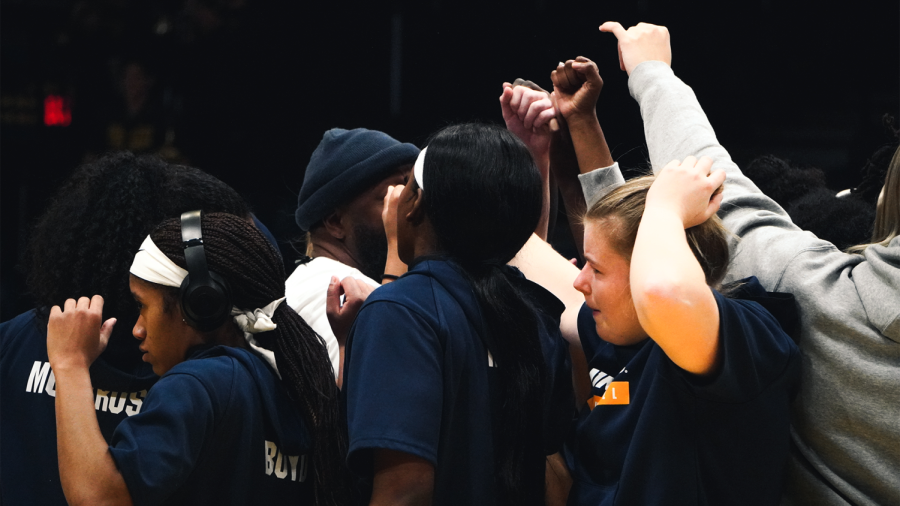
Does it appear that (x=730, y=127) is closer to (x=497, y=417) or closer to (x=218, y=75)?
(x=218, y=75)

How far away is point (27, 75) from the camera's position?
4707mm

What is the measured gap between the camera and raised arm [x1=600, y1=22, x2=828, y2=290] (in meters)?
1.45

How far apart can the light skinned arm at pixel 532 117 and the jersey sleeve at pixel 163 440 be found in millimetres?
832

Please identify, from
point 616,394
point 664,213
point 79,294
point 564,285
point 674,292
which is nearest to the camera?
point 674,292

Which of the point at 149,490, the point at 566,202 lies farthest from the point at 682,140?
the point at 149,490

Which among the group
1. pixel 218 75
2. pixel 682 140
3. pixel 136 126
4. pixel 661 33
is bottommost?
pixel 136 126

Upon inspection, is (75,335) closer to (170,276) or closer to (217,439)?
(170,276)

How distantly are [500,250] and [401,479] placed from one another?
1.43ft

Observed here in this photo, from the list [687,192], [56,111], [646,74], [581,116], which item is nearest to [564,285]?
[581,116]

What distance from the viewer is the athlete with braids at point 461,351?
133 cm

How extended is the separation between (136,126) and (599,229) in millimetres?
3847

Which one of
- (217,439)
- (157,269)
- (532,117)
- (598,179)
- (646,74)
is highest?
(646,74)

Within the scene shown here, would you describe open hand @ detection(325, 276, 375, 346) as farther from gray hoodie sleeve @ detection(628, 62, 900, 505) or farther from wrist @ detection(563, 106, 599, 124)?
gray hoodie sleeve @ detection(628, 62, 900, 505)

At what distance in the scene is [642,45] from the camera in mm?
1772
